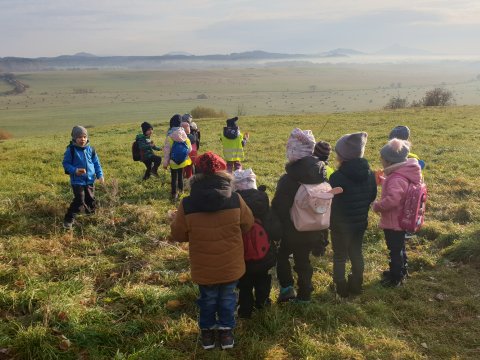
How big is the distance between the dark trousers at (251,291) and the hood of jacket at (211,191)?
1.13m

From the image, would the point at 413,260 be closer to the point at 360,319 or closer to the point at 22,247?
the point at 360,319

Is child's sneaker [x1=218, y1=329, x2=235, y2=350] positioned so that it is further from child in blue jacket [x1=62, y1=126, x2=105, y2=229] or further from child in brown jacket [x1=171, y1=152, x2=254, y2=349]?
child in blue jacket [x1=62, y1=126, x2=105, y2=229]

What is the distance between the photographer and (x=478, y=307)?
17.6 ft

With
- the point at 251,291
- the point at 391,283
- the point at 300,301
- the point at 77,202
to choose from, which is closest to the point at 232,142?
the point at 77,202

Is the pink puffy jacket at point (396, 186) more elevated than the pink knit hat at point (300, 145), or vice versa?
the pink knit hat at point (300, 145)

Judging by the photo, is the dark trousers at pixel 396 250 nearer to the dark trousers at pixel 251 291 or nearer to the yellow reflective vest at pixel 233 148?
the dark trousers at pixel 251 291

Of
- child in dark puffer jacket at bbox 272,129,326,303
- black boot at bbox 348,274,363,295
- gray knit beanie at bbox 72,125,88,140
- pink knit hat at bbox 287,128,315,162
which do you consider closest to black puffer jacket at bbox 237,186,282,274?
child in dark puffer jacket at bbox 272,129,326,303

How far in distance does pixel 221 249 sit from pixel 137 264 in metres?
2.71

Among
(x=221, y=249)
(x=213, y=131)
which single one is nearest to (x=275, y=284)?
(x=221, y=249)

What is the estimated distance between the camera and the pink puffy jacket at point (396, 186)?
550 centimetres

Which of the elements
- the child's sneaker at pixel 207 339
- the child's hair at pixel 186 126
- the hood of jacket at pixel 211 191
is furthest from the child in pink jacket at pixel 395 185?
the child's hair at pixel 186 126

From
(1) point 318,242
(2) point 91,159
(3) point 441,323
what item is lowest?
(3) point 441,323

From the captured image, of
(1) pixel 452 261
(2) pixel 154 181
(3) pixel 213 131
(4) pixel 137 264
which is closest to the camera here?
(4) pixel 137 264

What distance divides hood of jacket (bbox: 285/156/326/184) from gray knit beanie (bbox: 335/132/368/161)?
1.78 feet
